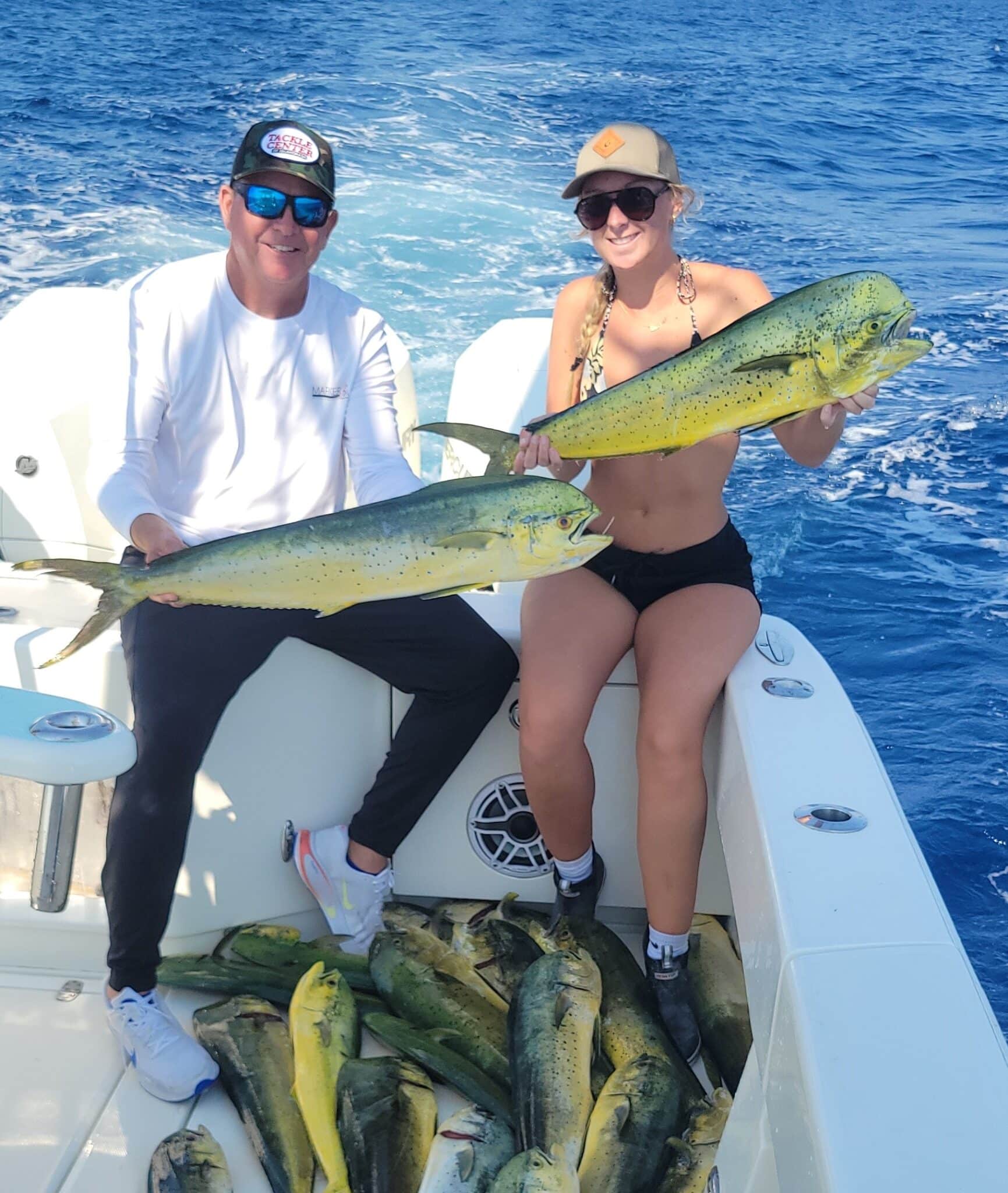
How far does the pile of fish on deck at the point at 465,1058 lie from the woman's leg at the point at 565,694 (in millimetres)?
246

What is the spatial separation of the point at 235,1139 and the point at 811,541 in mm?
Answer: 4880

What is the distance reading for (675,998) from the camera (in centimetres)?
244

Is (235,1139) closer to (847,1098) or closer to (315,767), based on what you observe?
(315,767)

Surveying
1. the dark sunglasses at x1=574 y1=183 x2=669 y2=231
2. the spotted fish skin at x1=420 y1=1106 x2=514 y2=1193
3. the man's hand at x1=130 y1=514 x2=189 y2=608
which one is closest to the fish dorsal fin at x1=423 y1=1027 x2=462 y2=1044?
the spotted fish skin at x1=420 y1=1106 x2=514 y2=1193

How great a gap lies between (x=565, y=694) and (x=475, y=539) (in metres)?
0.58

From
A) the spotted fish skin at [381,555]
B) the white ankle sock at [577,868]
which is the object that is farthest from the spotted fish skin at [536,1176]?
the spotted fish skin at [381,555]

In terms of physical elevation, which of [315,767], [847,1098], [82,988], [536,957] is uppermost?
[847,1098]

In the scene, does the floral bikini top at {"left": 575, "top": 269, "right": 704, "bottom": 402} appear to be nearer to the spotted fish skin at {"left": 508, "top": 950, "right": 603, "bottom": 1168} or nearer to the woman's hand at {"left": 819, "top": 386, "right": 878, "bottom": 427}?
the woman's hand at {"left": 819, "top": 386, "right": 878, "bottom": 427}

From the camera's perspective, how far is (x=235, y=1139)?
7.29 feet

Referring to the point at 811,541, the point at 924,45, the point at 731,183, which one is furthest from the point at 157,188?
the point at 924,45

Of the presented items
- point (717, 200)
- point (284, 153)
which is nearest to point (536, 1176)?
point (284, 153)

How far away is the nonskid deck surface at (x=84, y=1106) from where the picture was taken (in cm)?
213

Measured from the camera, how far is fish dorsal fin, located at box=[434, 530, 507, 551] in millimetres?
1962

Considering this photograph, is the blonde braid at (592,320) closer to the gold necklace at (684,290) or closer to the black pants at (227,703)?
the gold necklace at (684,290)
